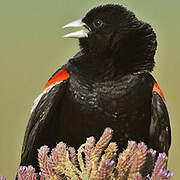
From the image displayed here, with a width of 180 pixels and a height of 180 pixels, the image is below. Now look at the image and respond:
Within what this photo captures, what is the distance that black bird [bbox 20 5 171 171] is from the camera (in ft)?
8.63

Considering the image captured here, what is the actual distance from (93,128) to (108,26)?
71 centimetres

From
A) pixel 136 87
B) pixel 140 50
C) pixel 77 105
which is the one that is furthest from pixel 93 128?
pixel 140 50

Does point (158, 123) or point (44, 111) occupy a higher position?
point (44, 111)

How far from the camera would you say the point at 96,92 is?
262 centimetres

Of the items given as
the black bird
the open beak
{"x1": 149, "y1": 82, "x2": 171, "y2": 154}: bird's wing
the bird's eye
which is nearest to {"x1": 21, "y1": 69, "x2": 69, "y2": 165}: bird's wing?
the black bird

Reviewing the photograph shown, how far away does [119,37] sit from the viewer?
8.94 feet

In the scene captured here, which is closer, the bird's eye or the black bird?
the black bird

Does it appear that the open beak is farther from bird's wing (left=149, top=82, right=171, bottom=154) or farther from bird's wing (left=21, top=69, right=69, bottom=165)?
bird's wing (left=149, top=82, right=171, bottom=154)

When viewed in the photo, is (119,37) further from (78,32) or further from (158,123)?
(158,123)

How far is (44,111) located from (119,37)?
2.38 feet

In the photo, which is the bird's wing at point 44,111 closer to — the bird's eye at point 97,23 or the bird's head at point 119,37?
the bird's head at point 119,37

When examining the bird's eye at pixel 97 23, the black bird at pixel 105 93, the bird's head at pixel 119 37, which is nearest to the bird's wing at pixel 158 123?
the black bird at pixel 105 93

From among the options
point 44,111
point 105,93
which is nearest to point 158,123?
point 105,93

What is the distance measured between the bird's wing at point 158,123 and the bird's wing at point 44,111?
24.8 inches
